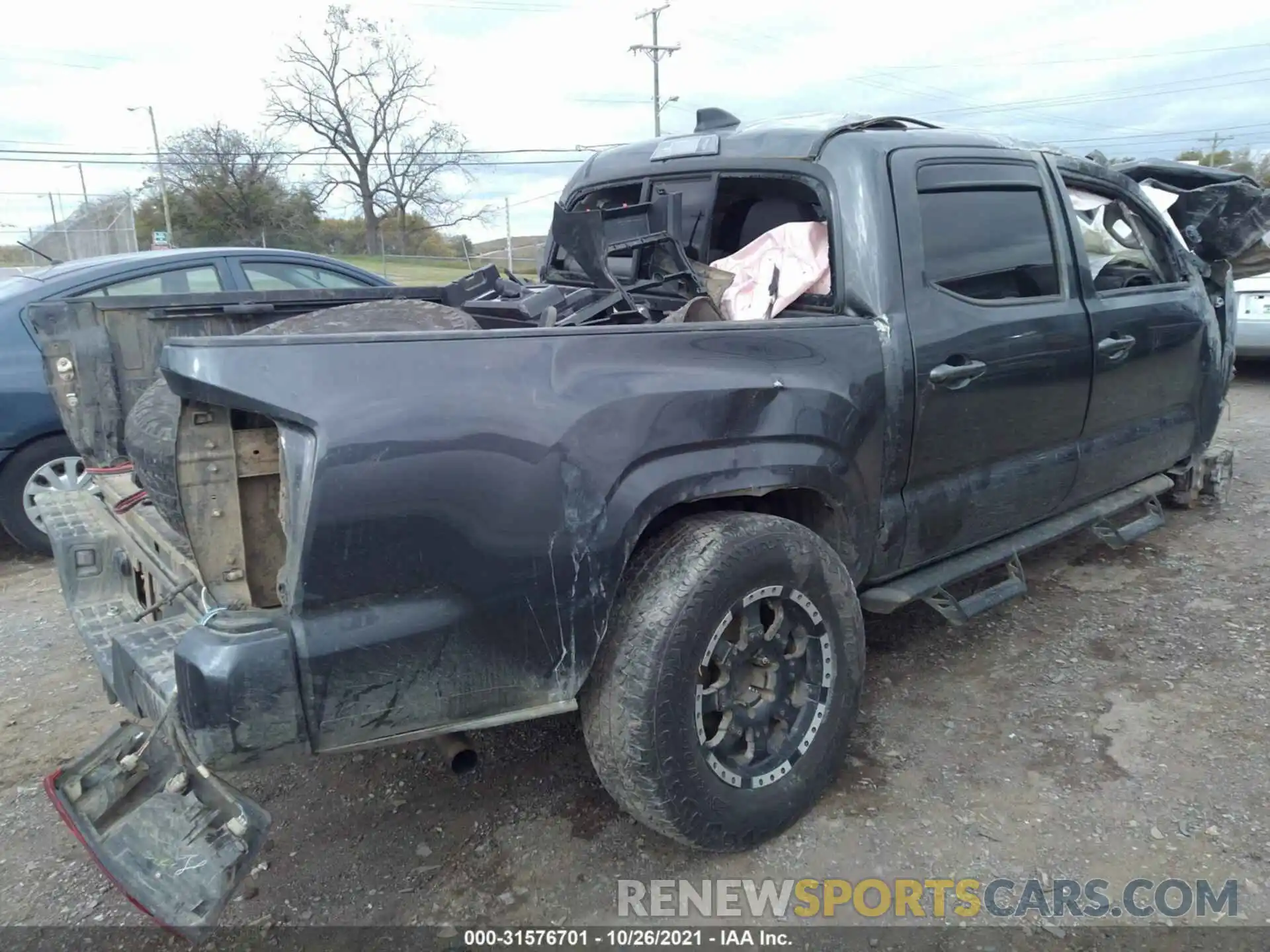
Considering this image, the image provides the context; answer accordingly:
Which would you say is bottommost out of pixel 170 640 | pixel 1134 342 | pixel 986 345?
pixel 170 640

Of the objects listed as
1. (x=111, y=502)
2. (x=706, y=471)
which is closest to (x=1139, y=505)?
(x=706, y=471)

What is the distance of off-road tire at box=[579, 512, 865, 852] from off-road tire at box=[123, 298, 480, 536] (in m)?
0.83

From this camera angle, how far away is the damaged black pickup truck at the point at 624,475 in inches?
78.1

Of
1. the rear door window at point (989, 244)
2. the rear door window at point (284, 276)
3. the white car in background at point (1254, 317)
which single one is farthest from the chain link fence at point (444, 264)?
the rear door window at point (989, 244)

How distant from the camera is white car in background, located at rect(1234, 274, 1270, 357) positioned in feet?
28.4

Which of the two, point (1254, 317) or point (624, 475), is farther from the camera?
point (1254, 317)

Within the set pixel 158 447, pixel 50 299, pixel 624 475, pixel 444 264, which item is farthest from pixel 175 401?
pixel 444 264

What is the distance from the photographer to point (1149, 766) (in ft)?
9.85

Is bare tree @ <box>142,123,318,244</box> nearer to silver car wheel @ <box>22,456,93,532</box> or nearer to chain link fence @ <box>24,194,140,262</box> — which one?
chain link fence @ <box>24,194,140,262</box>

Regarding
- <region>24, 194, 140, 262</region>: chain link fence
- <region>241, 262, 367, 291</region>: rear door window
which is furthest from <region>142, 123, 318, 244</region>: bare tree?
<region>241, 262, 367, 291</region>: rear door window

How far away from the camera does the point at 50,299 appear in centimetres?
461

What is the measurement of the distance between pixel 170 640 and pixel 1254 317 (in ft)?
32.0

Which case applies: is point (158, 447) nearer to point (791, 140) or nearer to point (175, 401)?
point (175, 401)

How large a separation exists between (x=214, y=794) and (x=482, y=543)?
0.83 meters
